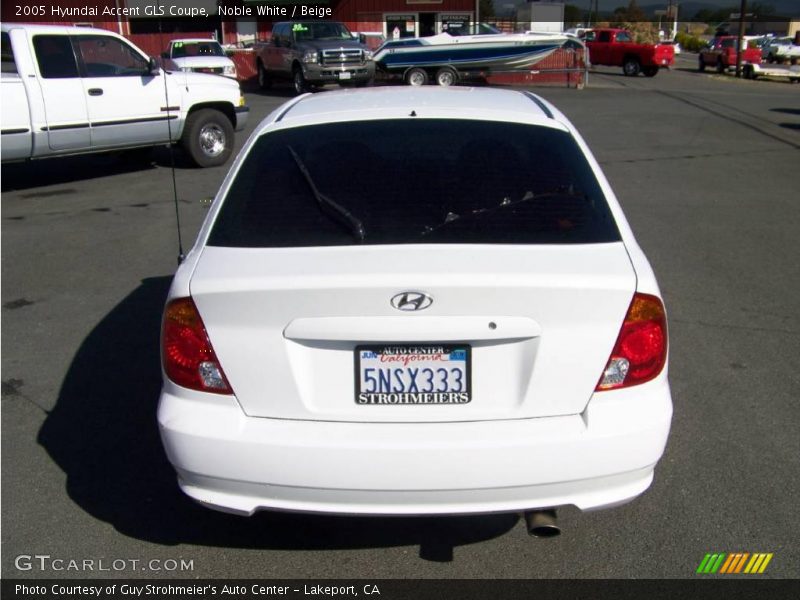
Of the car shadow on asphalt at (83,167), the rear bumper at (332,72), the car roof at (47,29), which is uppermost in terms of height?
the car roof at (47,29)

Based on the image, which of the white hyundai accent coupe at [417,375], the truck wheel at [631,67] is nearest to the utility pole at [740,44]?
the truck wheel at [631,67]

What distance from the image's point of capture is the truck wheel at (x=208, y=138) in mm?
12570

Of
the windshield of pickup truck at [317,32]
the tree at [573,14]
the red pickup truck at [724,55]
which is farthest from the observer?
the tree at [573,14]

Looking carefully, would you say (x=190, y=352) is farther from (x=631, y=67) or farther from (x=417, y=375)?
(x=631, y=67)

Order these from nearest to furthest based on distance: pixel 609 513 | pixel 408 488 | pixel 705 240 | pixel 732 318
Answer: pixel 408 488 < pixel 609 513 < pixel 732 318 < pixel 705 240

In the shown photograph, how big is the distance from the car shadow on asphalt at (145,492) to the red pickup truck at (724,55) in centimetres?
3732

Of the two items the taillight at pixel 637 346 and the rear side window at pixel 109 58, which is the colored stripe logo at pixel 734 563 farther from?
the rear side window at pixel 109 58

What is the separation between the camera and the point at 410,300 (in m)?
2.84

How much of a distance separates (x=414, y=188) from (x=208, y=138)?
33.1 feet

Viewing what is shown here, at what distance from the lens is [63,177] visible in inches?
495

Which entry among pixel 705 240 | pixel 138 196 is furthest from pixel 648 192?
pixel 138 196

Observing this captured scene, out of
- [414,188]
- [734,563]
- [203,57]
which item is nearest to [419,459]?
[414,188]

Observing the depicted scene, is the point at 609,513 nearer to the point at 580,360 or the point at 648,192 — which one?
the point at 580,360
